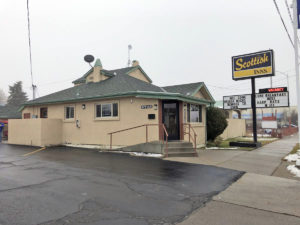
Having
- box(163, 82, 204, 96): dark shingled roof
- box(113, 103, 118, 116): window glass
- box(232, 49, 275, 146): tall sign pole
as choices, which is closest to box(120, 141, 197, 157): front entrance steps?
box(113, 103, 118, 116): window glass

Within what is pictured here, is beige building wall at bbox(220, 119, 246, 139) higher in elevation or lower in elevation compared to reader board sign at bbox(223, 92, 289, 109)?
lower

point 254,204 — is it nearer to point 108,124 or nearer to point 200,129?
point 108,124

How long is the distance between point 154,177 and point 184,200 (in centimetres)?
212

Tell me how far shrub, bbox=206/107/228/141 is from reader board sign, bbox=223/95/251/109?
28.9 ft

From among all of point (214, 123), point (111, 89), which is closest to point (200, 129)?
point (214, 123)

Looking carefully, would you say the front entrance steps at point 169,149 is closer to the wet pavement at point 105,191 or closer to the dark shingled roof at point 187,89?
the wet pavement at point 105,191

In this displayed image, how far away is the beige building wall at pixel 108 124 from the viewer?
12711 millimetres

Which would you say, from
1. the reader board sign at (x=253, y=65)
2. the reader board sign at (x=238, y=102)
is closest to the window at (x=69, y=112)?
the reader board sign at (x=253, y=65)

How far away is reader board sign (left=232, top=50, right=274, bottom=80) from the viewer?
593 inches

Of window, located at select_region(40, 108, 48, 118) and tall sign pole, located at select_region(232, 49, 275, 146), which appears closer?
tall sign pole, located at select_region(232, 49, 275, 146)

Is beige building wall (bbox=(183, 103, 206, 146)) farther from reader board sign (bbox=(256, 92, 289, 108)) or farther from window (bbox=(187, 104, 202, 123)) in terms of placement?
reader board sign (bbox=(256, 92, 289, 108))

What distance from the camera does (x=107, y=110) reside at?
14.1 meters

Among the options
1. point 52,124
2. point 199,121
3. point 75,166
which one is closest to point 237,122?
point 199,121

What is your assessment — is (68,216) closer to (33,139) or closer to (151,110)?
(151,110)
